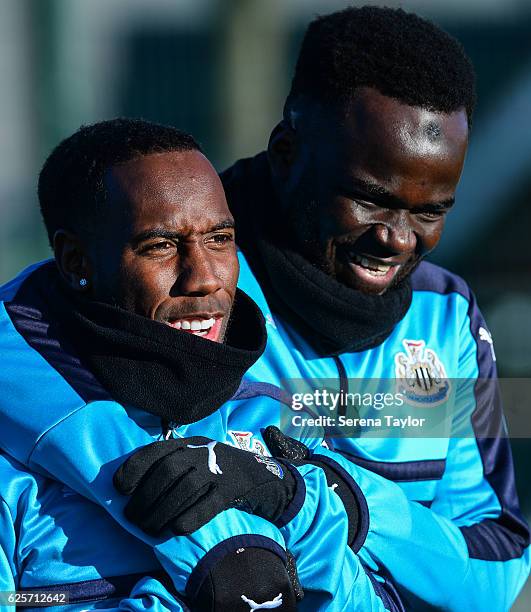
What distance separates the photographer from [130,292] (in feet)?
7.07

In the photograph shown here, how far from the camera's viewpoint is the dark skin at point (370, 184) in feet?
8.21

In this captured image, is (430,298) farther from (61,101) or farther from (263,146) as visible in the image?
(263,146)

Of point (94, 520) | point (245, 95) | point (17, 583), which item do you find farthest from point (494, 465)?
point (245, 95)

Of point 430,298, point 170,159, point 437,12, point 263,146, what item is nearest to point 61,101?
point 263,146

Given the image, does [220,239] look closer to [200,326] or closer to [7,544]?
[200,326]

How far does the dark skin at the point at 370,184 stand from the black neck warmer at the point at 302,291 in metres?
0.04

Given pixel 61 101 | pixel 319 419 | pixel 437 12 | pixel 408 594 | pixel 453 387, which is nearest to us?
pixel 408 594

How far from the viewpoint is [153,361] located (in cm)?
212

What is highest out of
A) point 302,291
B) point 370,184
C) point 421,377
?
point 370,184

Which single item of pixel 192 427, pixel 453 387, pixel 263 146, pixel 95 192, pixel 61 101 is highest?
pixel 95 192

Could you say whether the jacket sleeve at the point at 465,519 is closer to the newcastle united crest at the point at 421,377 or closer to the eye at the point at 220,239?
the newcastle united crest at the point at 421,377

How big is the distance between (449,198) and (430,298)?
0.32m

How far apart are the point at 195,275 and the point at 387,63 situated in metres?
0.71

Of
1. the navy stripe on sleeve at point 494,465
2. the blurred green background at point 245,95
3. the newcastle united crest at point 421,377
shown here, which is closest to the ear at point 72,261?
the newcastle united crest at point 421,377
